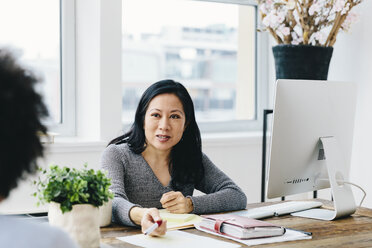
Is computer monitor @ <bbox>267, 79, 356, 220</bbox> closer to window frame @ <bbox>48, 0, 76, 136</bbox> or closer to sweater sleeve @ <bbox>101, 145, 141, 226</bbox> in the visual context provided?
sweater sleeve @ <bbox>101, 145, 141, 226</bbox>

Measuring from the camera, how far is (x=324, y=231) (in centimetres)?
188

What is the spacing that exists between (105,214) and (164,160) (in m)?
0.54

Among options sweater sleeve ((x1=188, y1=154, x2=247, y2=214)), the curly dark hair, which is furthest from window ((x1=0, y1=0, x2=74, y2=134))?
the curly dark hair

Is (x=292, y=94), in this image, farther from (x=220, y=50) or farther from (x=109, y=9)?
(x=220, y=50)

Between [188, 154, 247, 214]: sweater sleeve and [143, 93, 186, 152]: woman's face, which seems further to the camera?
[143, 93, 186, 152]: woman's face

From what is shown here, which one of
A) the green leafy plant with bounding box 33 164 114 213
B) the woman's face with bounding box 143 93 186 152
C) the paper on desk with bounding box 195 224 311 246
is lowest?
the paper on desk with bounding box 195 224 311 246

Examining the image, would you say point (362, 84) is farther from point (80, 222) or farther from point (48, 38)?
point (80, 222)

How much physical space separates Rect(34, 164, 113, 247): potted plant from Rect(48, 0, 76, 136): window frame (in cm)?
204

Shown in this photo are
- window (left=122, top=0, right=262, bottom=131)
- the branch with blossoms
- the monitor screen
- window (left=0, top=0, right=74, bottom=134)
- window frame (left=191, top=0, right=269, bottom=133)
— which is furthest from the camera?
window frame (left=191, top=0, right=269, bottom=133)

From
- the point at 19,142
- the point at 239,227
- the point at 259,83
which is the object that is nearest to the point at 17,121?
the point at 19,142

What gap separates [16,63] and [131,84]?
2858 mm

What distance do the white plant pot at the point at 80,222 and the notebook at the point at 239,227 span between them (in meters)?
0.45

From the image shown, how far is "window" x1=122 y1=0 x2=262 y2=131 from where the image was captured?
3.68 m

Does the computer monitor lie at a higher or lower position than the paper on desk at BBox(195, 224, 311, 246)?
higher
